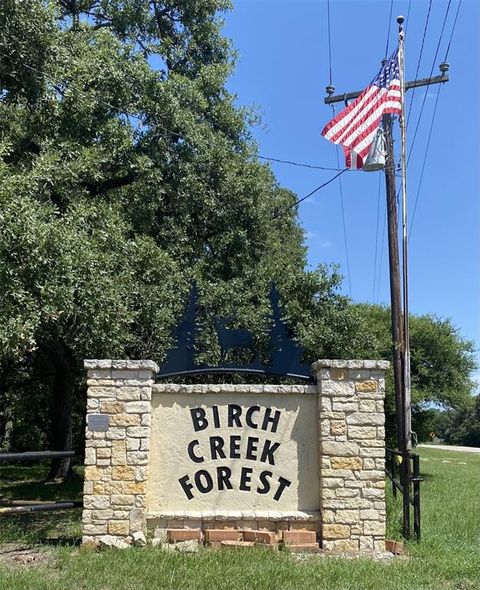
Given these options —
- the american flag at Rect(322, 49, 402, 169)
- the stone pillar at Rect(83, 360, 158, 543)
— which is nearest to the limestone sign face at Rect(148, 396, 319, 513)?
the stone pillar at Rect(83, 360, 158, 543)

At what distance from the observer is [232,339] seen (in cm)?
957

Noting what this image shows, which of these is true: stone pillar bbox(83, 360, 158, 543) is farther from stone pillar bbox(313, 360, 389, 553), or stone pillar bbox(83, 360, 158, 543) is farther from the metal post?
the metal post

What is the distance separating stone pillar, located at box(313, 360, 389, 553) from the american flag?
433cm

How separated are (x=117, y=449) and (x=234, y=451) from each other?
136cm

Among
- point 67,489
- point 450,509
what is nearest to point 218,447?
point 450,509

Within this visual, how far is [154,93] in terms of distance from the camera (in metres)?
11.4

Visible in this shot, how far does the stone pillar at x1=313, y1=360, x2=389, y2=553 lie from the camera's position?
21.7 feet

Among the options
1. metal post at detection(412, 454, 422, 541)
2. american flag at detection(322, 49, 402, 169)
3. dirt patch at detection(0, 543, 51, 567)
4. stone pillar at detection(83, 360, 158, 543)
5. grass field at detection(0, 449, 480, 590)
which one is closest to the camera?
grass field at detection(0, 449, 480, 590)

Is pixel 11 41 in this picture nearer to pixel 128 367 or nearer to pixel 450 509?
pixel 128 367

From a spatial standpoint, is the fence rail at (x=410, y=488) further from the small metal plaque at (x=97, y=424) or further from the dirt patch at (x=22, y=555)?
the dirt patch at (x=22, y=555)

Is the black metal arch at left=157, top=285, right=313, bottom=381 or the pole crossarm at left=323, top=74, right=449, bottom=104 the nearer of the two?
the black metal arch at left=157, top=285, right=313, bottom=381

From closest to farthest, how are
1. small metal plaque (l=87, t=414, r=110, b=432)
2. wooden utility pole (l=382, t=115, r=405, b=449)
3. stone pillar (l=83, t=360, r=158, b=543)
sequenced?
1. stone pillar (l=83, t=360, r=158, b=543)
2. small metal plaque (l=87, t=414, r=110, b=432)
3. wooden utility pole (l=382, t=115, r=405, b=449)

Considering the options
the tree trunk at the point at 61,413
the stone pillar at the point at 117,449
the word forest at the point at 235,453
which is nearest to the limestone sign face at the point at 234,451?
the word forest at the point at 235,453

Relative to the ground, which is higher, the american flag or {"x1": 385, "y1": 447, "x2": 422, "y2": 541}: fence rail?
the american flag
